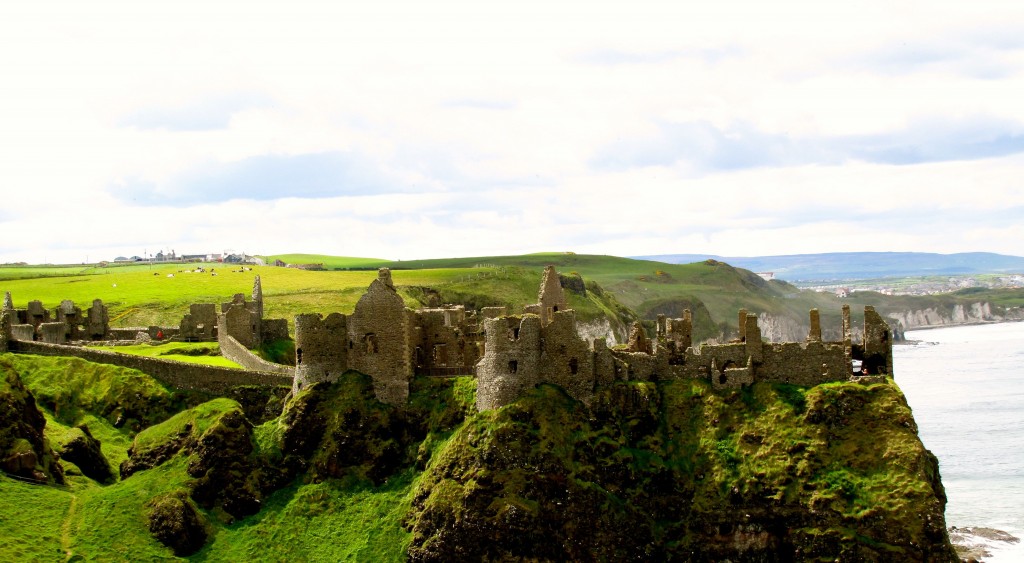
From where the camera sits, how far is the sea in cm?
7969

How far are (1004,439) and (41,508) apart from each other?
86.2 meters

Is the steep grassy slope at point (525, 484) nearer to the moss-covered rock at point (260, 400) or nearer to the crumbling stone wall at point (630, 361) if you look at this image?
the crumbling stone wall at point (630, 361)

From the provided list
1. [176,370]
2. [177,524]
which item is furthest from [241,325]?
[177,524]

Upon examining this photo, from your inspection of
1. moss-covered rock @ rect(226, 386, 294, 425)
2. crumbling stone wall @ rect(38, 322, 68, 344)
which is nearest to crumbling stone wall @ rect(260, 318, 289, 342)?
moss-covered rock @ rect(226, 386, 294, 425)

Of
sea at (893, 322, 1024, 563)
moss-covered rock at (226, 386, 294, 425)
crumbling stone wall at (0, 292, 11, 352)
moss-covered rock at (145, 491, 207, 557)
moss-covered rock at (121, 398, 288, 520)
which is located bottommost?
sea at (893, 322, 1024, 563)

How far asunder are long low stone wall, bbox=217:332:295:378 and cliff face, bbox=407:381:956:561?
→ 53.3 feet

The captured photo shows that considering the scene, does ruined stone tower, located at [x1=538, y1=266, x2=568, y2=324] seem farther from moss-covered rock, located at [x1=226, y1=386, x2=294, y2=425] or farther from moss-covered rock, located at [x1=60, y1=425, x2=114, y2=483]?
moss-covered rock, located at [x1=60, y1=425, x2=114, y2=483]

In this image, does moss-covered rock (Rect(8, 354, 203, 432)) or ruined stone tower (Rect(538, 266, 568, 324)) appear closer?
ruined stone tower (Rect(538, 266, 568, 324))

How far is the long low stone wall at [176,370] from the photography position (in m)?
66.3

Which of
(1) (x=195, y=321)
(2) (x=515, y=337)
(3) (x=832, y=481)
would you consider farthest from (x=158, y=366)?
(3) (x=832, y=481)

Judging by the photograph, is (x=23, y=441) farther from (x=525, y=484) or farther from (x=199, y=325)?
(x=199, y=325)

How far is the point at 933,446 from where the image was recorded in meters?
101

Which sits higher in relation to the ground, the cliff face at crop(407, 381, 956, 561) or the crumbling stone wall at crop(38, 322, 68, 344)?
the crumbling stone wall at crop(38, 322, 68, 344)

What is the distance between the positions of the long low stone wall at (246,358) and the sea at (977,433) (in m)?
45.7
